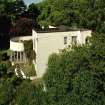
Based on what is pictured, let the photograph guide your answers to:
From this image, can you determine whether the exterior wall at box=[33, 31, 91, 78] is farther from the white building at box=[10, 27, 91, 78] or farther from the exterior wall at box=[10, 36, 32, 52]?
the exterior wall at box=[10, 36, 32, 52]

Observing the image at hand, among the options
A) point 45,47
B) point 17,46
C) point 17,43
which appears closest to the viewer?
point 45,47

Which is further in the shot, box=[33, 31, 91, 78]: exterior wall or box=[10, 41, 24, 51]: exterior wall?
box=[10, 41, 24, 51]: exterior wall

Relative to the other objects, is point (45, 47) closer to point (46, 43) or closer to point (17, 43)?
point (46, 43)

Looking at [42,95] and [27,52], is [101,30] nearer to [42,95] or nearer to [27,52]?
[27,52]

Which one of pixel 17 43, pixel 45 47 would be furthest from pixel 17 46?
pixel 45 47

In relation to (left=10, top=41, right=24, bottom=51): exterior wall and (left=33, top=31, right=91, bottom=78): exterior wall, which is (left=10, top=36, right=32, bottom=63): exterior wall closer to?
(left=10, top=41, right=24, bottom=51): exterior wall

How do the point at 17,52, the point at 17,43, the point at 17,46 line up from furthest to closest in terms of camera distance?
the point at 17,52
the point at 17,46
the point at 17,43

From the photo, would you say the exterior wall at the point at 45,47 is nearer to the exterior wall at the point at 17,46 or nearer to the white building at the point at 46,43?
the white building at the point at 46,43

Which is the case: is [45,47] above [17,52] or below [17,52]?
above

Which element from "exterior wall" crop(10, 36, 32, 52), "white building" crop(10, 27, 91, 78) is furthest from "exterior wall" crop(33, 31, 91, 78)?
"exterior wall" crop(10, 36, 32, 52)

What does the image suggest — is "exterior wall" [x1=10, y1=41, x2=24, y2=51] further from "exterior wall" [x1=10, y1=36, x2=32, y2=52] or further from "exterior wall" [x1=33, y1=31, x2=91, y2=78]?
"exterior wall" [x1=33, y1=31, x2=91, y2=78]

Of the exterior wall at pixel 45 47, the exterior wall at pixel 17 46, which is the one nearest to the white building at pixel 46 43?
the exterior wall at pixel 45 47

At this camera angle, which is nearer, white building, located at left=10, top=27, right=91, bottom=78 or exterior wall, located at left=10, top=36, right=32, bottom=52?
white building, located at left=10, top=27, right=91, bottom=78
